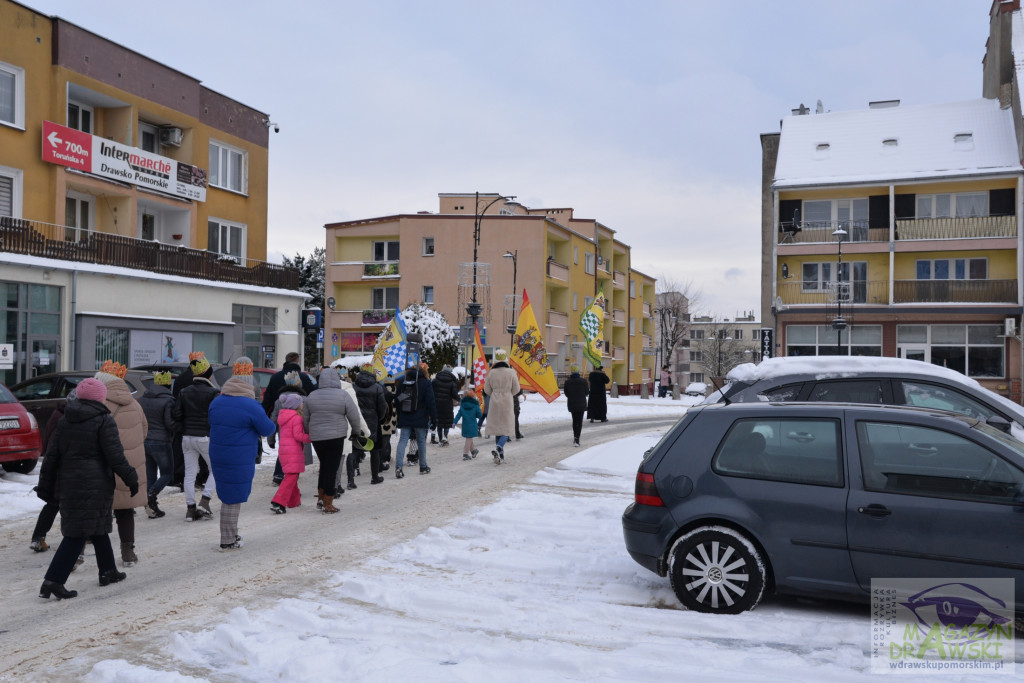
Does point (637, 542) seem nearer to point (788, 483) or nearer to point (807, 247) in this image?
point (788, 483)

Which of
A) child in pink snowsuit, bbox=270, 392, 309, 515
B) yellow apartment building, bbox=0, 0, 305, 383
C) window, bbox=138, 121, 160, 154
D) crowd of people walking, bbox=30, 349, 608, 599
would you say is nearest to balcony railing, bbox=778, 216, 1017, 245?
yellow apartment building, bbox=0, 0, 305, 383

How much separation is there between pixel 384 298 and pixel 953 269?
3223 cm

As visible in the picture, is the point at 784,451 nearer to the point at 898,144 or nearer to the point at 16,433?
the point at 16,433

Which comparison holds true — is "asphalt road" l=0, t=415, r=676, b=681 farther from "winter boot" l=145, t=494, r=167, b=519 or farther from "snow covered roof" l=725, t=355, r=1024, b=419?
"snow covered roof" l=725, t=355, r=1024, b=419

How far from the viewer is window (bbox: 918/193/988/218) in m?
37.2

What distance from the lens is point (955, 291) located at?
3694 cm

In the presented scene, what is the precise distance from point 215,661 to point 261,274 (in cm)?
2721

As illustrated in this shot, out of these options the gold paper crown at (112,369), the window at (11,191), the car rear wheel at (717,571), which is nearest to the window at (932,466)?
the car rear wheel at (717,571)

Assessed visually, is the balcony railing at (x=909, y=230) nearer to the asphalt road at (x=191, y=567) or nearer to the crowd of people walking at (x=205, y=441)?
the crowd of people walking at (x=205, y=441)

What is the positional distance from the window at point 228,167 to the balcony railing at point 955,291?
27426mm

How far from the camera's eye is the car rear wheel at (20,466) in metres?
13.4

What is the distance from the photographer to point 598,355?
32.2 metres

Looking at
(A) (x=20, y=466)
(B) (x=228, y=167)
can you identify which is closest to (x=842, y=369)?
(A) (x=20, y=466)

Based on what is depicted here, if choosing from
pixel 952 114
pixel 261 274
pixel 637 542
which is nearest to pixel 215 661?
pixel 637 542
